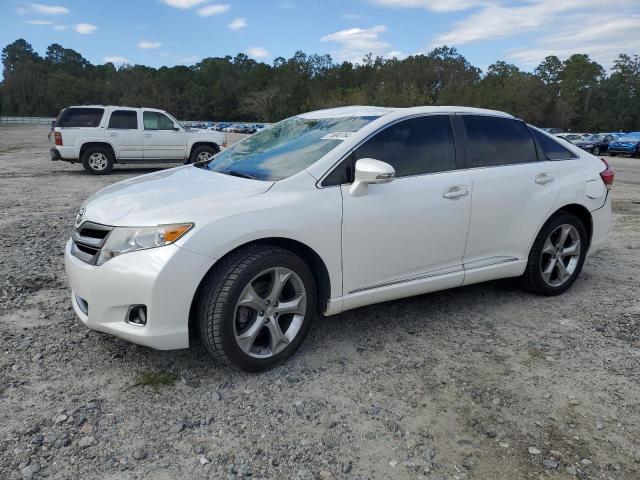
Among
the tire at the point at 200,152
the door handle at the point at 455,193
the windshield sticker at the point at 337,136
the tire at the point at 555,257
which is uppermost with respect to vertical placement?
the windshield sticker at the point at 337,136

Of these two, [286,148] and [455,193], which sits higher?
[286,148]

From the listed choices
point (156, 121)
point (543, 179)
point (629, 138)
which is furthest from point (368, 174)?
point (629, 138)

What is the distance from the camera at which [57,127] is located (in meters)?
13.2

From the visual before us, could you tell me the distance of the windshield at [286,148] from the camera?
3432 mm

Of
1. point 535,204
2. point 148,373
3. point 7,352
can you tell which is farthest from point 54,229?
point 535,204

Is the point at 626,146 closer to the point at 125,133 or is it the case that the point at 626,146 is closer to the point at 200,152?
the point at 200,152

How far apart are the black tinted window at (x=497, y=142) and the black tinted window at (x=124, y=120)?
1175cm

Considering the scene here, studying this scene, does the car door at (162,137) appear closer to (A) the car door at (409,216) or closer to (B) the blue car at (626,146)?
(A) the car door at (409,216)

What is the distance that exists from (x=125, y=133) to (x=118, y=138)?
228 mm

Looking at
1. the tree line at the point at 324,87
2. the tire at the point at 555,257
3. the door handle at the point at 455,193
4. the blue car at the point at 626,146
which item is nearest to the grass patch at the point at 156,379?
the door handle at the point at 455,193

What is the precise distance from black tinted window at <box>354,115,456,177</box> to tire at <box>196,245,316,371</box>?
37.4 inches

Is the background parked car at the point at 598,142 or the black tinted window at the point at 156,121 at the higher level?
the black tinted window at the point at 156,121

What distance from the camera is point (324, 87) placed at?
116 m

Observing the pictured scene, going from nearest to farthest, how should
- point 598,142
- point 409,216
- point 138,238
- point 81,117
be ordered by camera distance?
point 138,238 → point 409,216 → point 81,117 → point 598,142
